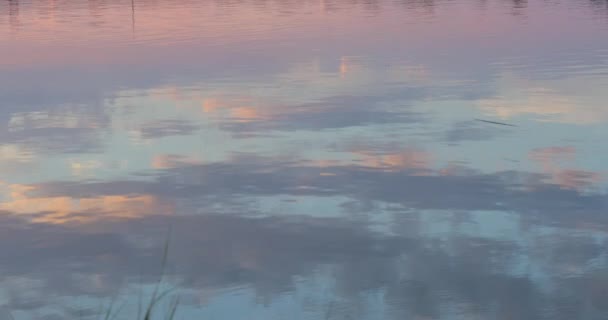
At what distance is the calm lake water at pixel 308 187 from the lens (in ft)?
31.9

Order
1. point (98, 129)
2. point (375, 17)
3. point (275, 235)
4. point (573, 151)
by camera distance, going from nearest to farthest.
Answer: point (275, 235) → point (573, 151) → point (98, 129) → point (375, 17)

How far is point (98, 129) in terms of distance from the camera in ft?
62.3

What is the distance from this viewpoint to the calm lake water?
9.73m

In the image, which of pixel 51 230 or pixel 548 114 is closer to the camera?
pixel 51 230

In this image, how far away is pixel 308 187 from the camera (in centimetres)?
1416

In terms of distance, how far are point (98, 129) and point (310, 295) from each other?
1018 cm

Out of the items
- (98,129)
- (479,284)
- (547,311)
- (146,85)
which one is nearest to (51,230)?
(479,284)

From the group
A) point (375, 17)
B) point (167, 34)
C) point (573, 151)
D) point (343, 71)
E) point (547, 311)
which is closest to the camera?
point (547, 311)

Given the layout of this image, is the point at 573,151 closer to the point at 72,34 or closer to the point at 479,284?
the point at 479,284

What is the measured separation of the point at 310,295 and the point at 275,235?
7.35ft

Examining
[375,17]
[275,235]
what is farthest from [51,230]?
[375,17]

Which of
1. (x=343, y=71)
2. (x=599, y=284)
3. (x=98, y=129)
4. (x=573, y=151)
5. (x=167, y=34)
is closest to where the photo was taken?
(x=599, y=284)

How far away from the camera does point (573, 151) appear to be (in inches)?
625

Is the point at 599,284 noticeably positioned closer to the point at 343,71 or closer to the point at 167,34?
the point at 343,71
